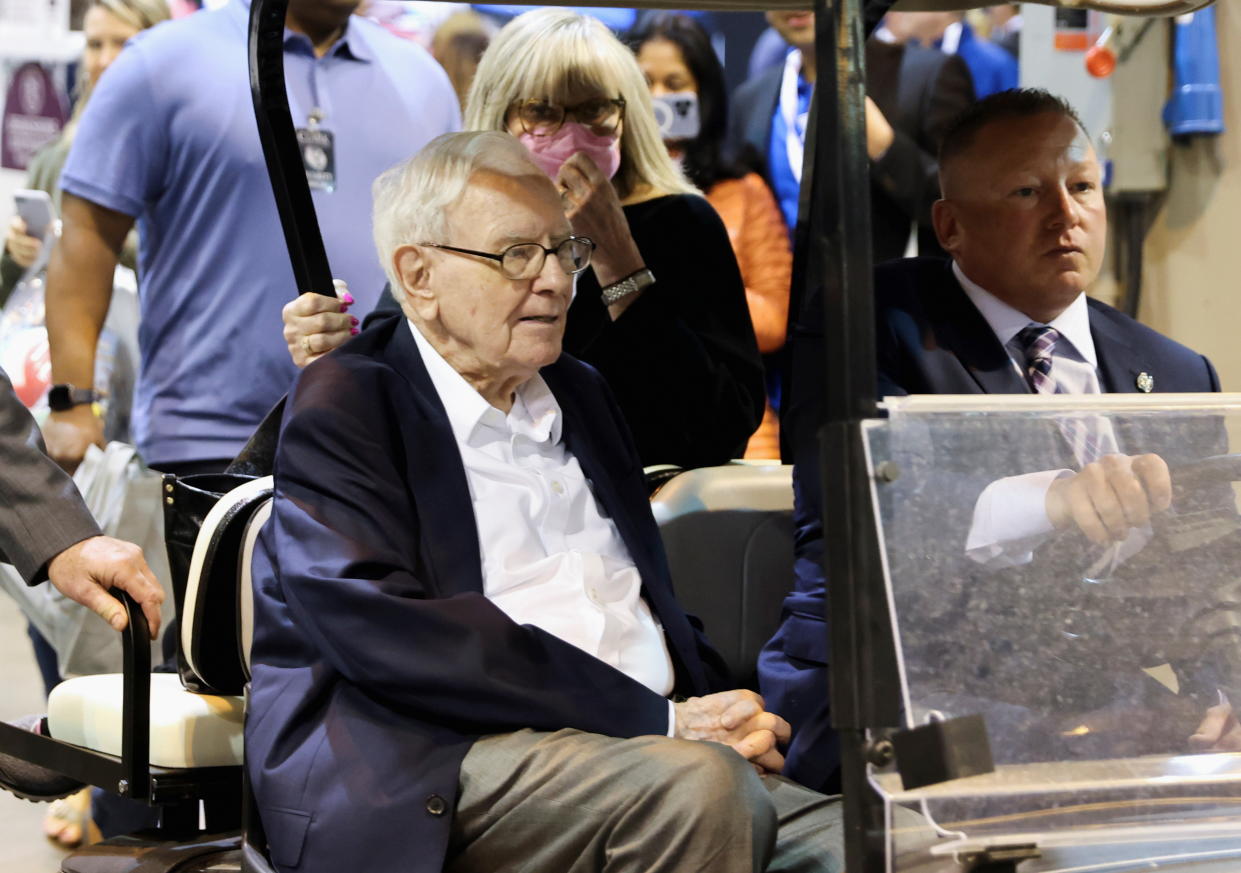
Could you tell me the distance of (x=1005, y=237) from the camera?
2188 mm

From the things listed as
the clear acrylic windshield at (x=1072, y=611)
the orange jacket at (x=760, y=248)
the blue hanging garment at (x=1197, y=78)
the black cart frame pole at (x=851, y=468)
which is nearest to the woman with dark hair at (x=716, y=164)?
the orange jacket at (x=760, y=248)

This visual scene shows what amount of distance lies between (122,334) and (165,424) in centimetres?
147

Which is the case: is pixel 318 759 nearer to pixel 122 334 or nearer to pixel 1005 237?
pixel 1005 237

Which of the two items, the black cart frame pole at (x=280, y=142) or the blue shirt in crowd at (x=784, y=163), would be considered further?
the blue shirt in crowd at (x=784, y=163)

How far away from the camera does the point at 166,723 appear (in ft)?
7.11

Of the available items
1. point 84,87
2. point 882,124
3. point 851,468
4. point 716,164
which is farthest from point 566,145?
point 84,87

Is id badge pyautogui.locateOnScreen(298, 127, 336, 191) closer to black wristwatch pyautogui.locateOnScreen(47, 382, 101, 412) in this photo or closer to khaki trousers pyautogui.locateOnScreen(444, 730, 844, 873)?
black wristwatch pyautogui.locateOnScreen(47, 382, 101, 412)

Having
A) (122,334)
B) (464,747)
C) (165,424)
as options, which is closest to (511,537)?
(464,747)

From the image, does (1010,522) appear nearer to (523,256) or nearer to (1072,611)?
(1072,611)

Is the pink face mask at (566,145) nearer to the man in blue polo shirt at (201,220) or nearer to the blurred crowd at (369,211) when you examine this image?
the blurred crowd at (369,211)

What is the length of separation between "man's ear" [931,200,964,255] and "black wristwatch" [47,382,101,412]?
6.60 feet

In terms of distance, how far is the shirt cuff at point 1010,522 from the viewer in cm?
139

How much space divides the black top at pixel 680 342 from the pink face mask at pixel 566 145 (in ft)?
0.45

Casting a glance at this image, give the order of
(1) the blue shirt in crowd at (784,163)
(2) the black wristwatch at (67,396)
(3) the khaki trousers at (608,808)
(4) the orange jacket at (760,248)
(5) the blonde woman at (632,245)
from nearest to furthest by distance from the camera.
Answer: (3) the khaki trousers at (608,808), (5) the blonde woman at (632,245), (2) the black wristwatch at (67,396), (4) the orange jacket at (760,248), (1) the blue shirt in crowd at (784,163)
